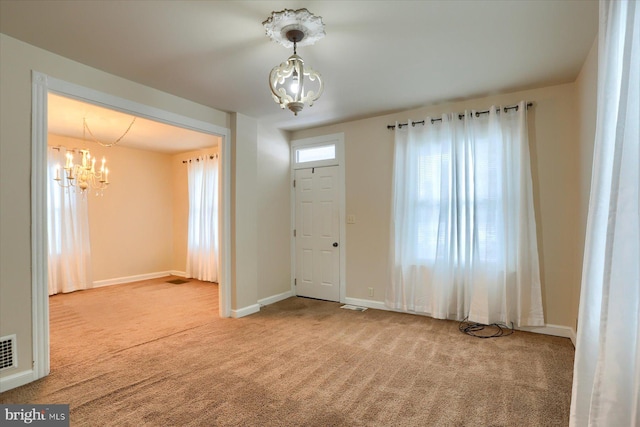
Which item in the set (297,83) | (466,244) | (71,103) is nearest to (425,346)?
(466,244)

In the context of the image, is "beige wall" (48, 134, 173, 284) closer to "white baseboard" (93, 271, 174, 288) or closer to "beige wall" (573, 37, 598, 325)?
"white baseboard" (93, 271, 174, 288)

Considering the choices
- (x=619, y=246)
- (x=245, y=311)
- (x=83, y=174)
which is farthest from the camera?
(x=83, y=174)

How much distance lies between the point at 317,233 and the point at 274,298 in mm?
1196

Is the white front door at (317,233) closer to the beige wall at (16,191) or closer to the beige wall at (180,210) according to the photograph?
the beige wall at (180,210)

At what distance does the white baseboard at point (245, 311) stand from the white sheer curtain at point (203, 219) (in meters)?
2.21

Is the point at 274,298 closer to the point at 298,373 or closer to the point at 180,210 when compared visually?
the point at 298,373

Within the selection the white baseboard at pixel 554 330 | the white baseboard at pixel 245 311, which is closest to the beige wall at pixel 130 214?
the white baseboard at pixel 245 311

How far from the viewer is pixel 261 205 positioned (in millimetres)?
4801

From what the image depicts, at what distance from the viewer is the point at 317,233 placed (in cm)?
509

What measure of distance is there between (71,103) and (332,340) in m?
4.13

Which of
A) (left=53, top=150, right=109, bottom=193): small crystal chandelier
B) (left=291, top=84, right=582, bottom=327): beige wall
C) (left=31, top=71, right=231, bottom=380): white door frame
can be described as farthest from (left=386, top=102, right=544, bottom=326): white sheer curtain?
(left=53, top=150, right=109, bottom=193): small crystal chandelier

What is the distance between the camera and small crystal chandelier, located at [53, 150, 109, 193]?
15.4 ft

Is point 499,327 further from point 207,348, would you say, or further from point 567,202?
point 207,348

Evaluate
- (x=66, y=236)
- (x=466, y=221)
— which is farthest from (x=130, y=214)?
(x=466, y=221)
